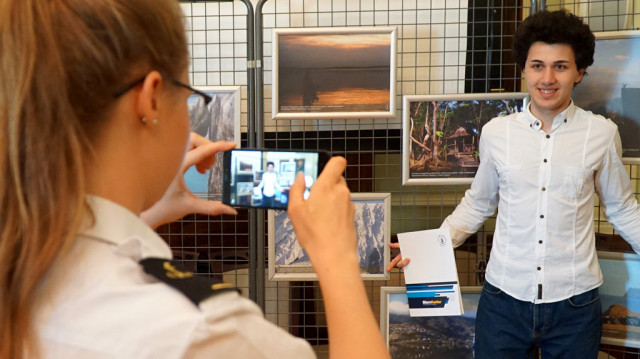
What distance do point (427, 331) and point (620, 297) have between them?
81 cm

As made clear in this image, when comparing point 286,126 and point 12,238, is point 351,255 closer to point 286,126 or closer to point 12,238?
point 12,238

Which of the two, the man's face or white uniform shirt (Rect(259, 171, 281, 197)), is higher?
the man's face

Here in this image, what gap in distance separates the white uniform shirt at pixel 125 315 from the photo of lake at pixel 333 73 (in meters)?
1.96

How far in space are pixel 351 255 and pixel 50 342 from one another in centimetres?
41

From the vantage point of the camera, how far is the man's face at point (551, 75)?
7.26ft

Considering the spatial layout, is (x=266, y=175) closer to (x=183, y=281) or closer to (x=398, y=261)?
(x=183, y=281)

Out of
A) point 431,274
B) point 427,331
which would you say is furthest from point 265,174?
point 427,331

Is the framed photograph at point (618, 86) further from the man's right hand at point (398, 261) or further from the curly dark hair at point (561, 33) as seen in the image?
the man's right hand at point (398, 261)

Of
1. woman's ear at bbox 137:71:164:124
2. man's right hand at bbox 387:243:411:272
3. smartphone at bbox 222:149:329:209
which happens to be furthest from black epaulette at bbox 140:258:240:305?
man's right hand at bbox 387:243:411:272

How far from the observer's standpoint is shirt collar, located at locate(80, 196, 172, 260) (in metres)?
0.65

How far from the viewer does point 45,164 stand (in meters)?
0.64

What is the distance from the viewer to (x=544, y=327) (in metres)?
2.27

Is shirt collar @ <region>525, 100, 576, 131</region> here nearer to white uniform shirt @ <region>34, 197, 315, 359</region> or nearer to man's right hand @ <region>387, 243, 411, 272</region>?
man's right hand @ <region>387, 243, 411, 272</region>

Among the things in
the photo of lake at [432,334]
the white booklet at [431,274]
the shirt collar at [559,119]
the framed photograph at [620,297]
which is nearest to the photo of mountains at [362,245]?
the white booklet at [431,274]
